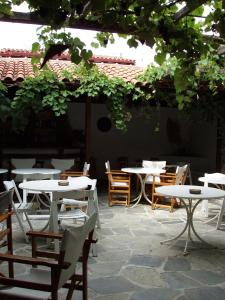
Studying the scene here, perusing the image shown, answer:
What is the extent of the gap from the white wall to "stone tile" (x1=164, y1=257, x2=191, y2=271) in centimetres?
717

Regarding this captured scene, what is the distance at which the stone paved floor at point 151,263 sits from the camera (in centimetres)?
348

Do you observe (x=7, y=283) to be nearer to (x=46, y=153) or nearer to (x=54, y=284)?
(x=54, y=284)

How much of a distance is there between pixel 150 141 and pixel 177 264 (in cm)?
847

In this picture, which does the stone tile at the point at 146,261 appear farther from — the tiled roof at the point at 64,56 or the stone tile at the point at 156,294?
the tiled roof at the point at 64,56

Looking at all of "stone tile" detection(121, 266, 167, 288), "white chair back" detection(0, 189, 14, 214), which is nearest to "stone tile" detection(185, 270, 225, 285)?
"stone tile" detection(121, 266, 167, 288)

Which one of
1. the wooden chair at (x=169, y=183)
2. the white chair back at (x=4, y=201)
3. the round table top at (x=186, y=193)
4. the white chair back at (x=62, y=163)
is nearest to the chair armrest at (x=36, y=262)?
the white chair back at (x=4, y=201)

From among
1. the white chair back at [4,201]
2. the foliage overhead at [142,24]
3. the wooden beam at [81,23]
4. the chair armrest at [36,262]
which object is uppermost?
the wooden beam at [81,23]

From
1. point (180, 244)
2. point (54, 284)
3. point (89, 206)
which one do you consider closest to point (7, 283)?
point (54, 284)

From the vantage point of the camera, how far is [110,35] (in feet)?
11.7

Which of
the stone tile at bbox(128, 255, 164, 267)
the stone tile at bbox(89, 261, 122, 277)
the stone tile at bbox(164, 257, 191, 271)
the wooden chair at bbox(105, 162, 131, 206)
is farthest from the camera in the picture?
the wooden chair at bbox(105, 162, 131, 206)

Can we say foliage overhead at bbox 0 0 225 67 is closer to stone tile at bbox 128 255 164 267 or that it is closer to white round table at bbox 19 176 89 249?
white round table at bbox 19 176 89 249

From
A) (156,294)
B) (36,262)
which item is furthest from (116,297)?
(36,262)

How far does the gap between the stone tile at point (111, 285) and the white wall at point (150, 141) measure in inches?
305

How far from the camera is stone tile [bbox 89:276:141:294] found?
351cm
